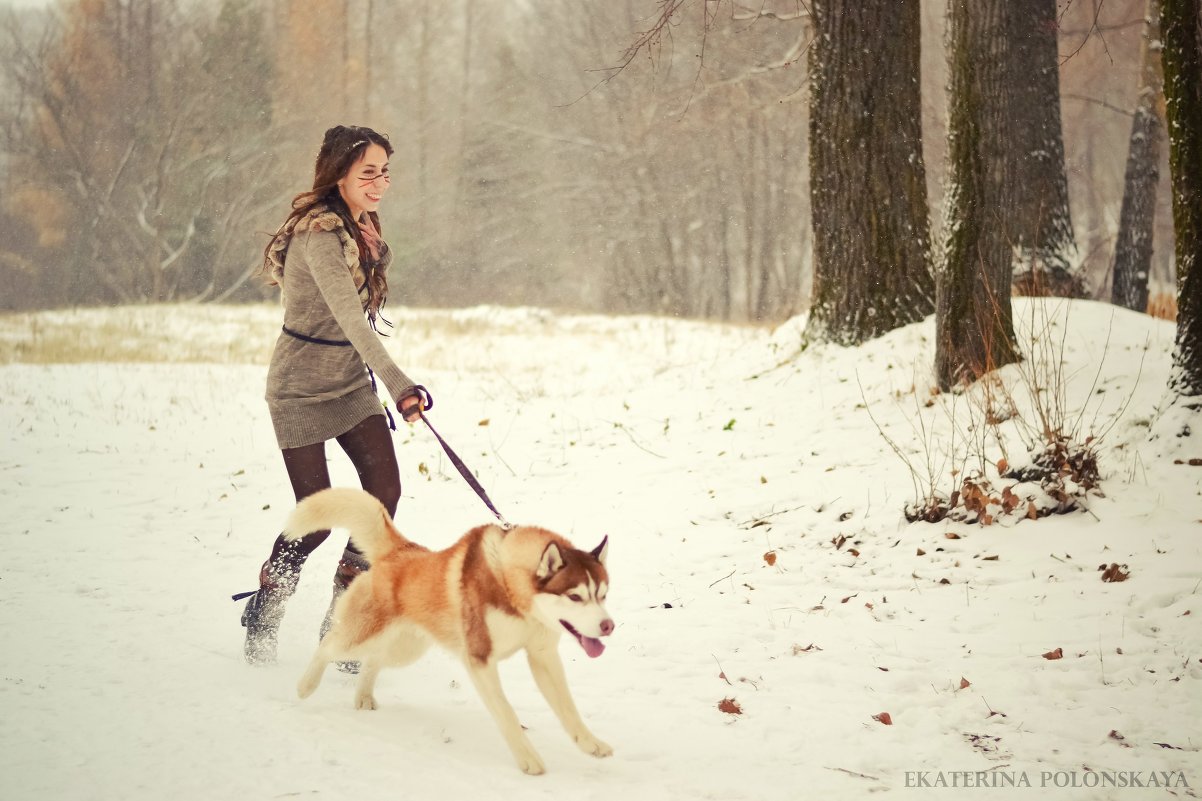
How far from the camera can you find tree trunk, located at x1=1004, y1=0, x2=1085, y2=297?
9711 millimetres

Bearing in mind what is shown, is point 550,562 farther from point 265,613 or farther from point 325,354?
point 265,613

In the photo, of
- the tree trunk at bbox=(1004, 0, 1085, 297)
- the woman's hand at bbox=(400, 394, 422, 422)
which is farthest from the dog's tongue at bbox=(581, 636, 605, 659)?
the tree trunk at bbox=(1004, 0, 1085, 297)

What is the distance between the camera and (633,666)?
4.82 m

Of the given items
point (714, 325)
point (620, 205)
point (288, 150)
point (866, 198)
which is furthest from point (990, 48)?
point (288, 150)

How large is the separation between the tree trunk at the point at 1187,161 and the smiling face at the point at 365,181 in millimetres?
4681

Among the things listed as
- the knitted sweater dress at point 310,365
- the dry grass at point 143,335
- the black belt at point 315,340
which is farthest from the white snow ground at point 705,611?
the dry grass at point 143,335

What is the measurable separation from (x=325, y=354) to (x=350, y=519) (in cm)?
89

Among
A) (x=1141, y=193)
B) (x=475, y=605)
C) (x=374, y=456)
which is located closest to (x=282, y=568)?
(x=374, y=456)

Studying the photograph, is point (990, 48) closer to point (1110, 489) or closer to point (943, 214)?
point (943, 214)

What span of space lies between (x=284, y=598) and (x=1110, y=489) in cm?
491

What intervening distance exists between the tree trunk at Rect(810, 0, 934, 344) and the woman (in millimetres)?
6010

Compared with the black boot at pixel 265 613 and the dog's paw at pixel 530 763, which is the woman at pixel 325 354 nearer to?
the black boot at pixel 265 613

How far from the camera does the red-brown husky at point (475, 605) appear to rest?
340cm

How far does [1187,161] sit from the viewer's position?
18.6 ft
